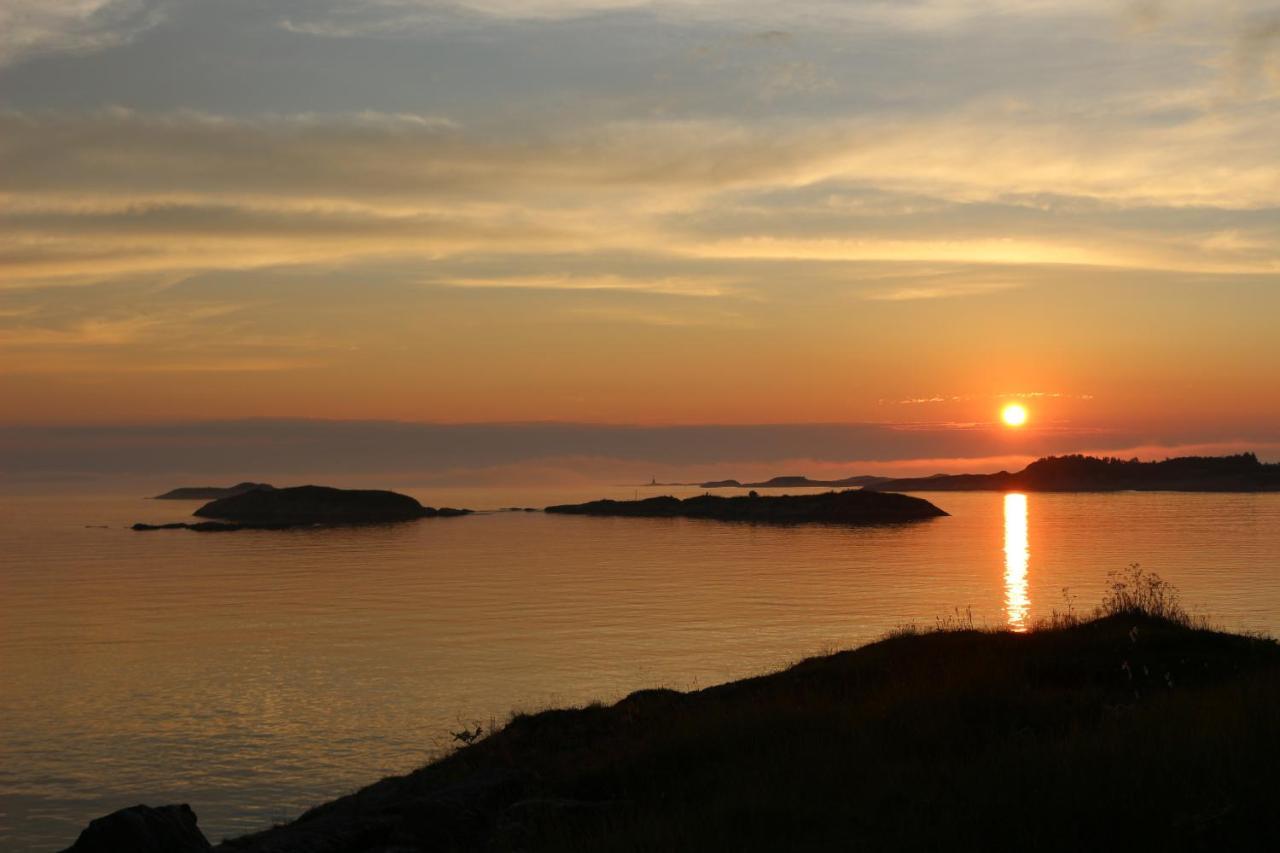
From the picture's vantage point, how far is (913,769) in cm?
1298

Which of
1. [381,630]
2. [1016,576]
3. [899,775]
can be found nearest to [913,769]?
[899,775]

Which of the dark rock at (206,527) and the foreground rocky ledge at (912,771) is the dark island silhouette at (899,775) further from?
the dark rock at (206,527)

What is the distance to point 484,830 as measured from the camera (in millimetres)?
14547

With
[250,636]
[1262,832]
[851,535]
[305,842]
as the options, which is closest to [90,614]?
[250,636]

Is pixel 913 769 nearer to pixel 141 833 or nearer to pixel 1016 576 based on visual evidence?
pixel 141 833

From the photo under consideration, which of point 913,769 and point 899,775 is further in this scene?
point 913,769

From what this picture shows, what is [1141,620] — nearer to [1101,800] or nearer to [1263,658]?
[1263,658]

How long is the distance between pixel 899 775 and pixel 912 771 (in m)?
0.19

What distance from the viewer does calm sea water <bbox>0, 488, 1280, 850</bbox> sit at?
95.7 ft

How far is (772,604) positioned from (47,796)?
4505 cm

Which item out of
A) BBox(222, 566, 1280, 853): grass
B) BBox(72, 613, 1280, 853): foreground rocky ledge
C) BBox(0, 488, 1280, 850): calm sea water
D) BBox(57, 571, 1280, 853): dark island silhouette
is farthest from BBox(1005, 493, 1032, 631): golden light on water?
BBox(57, 571, 1280, 853): dark island silhouette

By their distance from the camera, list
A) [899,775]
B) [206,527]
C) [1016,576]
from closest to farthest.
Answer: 1. [899,775]
2. [1016,576]
3. [206,527]

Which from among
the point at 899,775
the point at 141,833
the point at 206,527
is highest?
the point at 899,775

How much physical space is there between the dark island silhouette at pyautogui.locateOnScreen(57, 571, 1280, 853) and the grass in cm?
4
